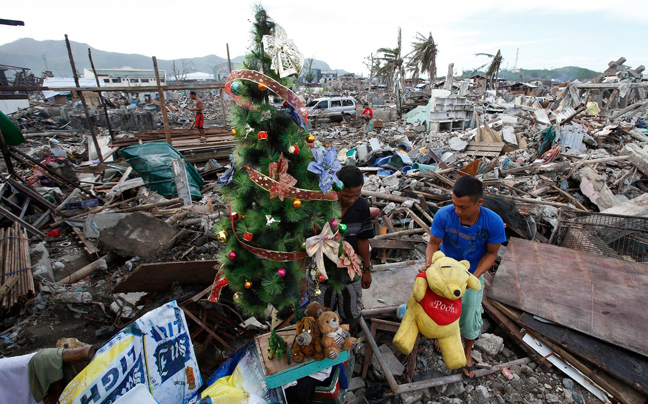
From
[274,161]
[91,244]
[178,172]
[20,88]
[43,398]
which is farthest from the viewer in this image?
[20,88]

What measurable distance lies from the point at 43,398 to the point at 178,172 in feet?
17.4

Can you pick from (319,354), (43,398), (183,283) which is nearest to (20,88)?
(183,283)

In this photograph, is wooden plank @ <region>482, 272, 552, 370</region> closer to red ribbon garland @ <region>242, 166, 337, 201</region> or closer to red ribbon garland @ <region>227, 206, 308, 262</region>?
red ribbon garland @ <region>227, 206, 308, 262</region>

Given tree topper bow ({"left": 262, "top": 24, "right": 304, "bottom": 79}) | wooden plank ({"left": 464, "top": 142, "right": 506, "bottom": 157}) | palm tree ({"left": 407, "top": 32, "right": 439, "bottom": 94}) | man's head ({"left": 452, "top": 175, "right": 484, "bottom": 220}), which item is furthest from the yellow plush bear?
palm tree ({"left": 407, "top": 32, "right": 439, "bottom": 94})

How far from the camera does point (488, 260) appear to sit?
8.73 ft

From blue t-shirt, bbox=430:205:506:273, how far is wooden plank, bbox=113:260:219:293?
224 cm

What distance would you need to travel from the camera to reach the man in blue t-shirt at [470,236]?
250 cm

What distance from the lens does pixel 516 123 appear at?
43.7 ft

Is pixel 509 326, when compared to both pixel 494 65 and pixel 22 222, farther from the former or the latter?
pixel 494 65

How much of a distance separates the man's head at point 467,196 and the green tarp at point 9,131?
31.5 feet

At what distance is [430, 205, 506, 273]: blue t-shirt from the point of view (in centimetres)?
262

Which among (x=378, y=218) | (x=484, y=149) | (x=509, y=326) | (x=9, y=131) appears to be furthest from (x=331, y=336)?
(x=484, y=149)

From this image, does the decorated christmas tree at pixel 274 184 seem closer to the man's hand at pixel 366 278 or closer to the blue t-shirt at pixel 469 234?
the man's hand at pixel 366 278

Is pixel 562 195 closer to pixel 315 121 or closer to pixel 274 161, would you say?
pixel 274 161
